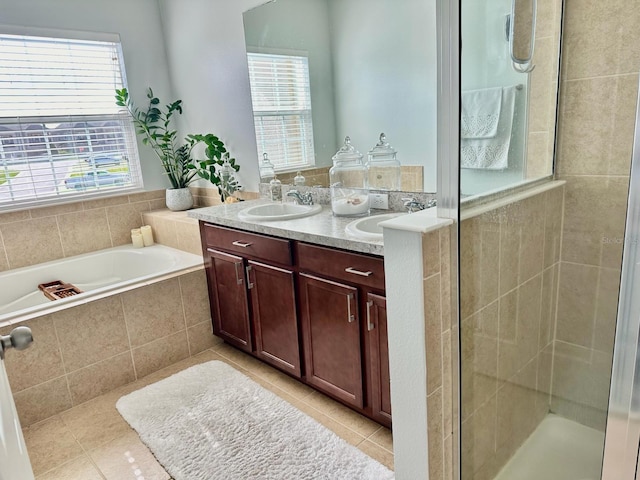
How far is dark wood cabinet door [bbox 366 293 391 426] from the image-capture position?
1.75 metres

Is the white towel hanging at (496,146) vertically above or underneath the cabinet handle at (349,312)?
above

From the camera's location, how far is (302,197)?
2.66 meters

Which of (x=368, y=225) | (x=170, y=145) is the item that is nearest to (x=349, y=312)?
(x=368, y=225)

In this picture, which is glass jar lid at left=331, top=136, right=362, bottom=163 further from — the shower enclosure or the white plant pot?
the white plant pot

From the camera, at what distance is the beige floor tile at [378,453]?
1783 millimetres

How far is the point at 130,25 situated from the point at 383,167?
8.17ft

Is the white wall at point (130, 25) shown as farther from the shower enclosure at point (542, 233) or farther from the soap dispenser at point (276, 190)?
the shower enclosure at point (542, 233)

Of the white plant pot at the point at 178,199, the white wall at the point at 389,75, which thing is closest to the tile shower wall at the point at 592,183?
the white wall at the point at 389,75

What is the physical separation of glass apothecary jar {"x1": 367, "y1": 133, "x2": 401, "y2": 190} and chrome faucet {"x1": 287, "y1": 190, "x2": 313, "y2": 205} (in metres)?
0.47

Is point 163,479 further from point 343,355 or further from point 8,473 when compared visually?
point 8,473

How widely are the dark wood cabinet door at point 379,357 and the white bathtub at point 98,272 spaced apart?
1440 millimetres

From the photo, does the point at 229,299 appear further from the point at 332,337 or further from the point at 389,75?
the point at 389,75

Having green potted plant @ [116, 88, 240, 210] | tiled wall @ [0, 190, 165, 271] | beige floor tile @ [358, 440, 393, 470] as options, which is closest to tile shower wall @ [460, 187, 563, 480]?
beige floor tile @ [358, 440, 393, 470]

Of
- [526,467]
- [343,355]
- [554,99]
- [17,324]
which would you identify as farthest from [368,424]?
[17,324]
